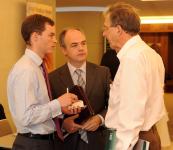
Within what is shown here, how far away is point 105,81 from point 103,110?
23 centimetres

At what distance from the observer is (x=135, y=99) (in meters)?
1.84

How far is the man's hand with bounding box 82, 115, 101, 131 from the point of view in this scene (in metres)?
2.59

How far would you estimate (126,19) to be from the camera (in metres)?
1.97

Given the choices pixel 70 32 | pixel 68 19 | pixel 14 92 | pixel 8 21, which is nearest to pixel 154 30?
pixel 68 19

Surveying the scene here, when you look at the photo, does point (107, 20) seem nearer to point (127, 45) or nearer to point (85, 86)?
point (127, 45)

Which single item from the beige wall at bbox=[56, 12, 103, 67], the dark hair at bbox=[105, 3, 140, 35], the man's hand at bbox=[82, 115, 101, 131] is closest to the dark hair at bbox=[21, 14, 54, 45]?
the dark hair at bbox=[105, 3, 140, 35]

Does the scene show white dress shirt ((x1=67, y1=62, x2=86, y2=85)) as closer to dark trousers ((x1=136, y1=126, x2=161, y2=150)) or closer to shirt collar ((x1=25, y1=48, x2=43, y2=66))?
shirt collar ((x1=25, y1=48, x2=43, y2=66))

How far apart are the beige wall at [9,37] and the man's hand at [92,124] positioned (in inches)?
76.6

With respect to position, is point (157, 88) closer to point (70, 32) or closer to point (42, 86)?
point (42, 86)

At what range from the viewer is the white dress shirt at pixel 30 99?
7.14ft

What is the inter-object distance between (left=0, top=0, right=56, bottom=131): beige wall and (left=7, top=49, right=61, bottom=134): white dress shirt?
206cm

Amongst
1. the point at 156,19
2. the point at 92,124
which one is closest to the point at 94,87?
the point at 92,124

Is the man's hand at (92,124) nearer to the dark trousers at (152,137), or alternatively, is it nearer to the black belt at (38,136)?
the black belt at (38,136)

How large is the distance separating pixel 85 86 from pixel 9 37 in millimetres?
1966
